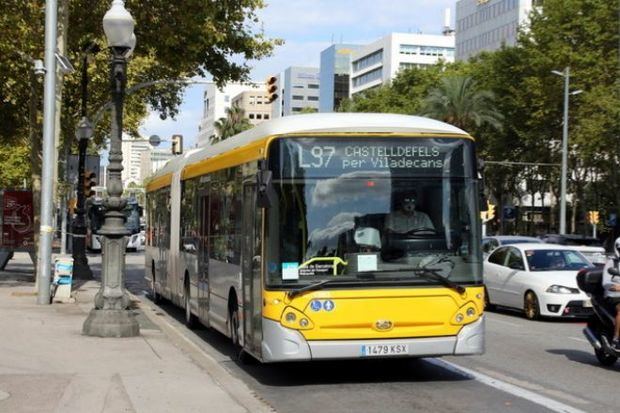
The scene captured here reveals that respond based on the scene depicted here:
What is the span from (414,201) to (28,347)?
17.5 ft

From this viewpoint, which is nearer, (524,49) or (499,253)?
(499,253)

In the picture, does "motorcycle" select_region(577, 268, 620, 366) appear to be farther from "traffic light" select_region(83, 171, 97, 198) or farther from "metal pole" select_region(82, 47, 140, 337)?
"traffic light" select_region(83, 171, 97, 198)

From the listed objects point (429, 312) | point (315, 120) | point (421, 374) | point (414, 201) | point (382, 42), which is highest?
point (382, 42)

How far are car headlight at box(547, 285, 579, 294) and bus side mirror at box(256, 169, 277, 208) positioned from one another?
9.65 m

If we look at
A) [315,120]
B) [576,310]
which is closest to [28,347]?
[315,120]

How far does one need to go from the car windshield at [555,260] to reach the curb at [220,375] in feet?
25.0

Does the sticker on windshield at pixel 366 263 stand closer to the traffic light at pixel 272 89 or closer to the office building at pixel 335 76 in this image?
the traffic light at pixel 272 89

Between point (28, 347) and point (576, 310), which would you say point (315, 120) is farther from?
point (576, 310)

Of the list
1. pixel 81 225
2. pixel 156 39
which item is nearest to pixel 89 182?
pixel 81 225

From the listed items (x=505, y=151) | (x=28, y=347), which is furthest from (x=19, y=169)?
(x=28, y=347)

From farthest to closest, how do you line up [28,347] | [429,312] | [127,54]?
[127,54]
[28,347]
[429,312]

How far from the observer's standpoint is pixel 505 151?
6372 cm

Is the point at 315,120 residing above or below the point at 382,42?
below

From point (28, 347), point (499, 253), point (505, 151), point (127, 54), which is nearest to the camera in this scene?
point (28, 347)
